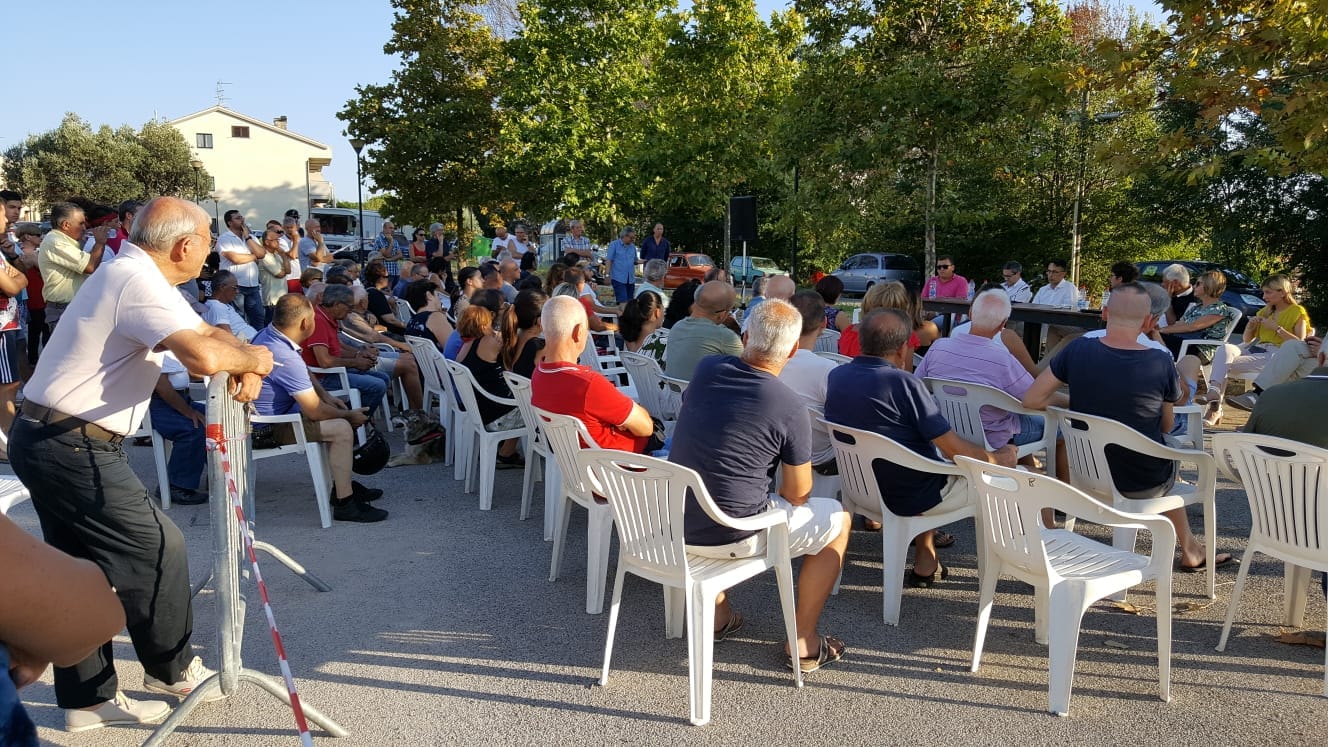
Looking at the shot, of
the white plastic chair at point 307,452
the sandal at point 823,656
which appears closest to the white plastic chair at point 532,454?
the white plastic chair at point 307,452

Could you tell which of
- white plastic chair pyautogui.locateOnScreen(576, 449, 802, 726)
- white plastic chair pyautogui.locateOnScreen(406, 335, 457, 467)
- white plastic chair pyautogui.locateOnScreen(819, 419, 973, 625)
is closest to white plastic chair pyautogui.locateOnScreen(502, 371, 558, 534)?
white plastic chair pyautogui.locateOnScreen(406, 335, 457, 467)

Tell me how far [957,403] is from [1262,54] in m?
3.67

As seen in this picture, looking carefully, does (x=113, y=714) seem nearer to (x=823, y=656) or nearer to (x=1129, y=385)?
(x=823, y=656)

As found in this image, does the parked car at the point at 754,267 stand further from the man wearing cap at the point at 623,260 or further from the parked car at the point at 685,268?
the man wearing cap at the point at 623,260

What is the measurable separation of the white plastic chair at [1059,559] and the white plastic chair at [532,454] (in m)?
2.18

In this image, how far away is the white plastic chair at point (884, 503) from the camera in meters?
3.67

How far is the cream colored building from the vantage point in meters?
44.1

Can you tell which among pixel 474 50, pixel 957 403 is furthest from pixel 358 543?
pixel 474 50

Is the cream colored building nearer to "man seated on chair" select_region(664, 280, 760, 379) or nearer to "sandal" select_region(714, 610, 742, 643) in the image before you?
"man seated on chair" select_region(664, 280, 760, 379)

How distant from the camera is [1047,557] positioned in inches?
126

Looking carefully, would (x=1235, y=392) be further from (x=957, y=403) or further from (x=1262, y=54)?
(x=957, y=403)

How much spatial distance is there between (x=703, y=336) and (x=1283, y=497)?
2958 mm

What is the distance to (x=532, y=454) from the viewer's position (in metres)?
5.34

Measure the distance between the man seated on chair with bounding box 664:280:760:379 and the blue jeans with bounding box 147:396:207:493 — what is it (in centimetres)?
291
